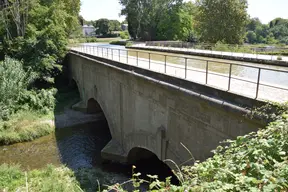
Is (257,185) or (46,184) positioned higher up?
(257,185)

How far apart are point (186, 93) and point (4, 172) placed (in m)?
10.8

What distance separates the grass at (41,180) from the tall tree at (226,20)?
29109 mm

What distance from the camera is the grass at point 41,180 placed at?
1130 cm

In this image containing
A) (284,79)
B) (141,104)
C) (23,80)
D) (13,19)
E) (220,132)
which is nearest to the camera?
(220,132)

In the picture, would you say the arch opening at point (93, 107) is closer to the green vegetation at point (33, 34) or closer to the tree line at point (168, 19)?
the green vegetation at point (33, 34)

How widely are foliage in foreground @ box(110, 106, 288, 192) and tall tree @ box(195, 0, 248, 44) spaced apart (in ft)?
108

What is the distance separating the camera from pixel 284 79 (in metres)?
7.42

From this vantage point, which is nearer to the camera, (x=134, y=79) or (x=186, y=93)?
(x=186, y=93)

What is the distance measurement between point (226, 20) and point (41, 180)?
105 feet

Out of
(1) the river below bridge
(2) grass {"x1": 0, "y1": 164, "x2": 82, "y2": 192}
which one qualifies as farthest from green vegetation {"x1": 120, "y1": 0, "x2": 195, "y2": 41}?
(2) grass {"x1": 0, "y1": 164, "x2": 82, "y2": 192}

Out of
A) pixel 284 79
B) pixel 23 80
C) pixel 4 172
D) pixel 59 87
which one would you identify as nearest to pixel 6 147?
pixel 4 172

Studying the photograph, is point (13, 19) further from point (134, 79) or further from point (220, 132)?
point (220, 132)

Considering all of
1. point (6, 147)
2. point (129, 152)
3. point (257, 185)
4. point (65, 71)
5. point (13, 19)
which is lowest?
point (6, 147)

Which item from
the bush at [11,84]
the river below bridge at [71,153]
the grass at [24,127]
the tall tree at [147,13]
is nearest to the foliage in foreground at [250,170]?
the river below bridge at [71,153]
